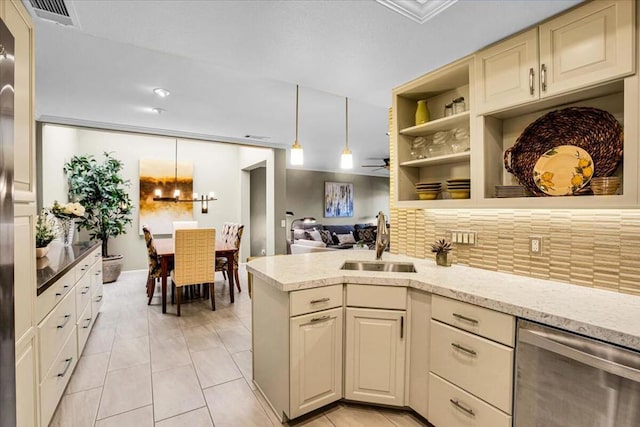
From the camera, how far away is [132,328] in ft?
11.1

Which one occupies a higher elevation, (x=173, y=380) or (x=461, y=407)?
(x=461, y=407)

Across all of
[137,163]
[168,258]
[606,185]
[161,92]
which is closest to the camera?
[606,185]

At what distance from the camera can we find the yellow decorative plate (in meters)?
1.68

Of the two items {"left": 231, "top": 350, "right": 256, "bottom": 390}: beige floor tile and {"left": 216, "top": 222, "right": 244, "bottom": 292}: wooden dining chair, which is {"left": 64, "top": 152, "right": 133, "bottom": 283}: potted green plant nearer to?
{"left": 216, "top": 222, "right": 244, "bottom": 292}: wooden dining chair

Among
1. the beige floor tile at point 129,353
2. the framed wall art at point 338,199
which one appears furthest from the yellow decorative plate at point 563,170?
the framed wall art at point 338,199

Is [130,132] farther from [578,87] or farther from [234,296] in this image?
[578,87]

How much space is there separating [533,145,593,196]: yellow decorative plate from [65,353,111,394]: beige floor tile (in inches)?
129

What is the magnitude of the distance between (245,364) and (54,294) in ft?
4.67

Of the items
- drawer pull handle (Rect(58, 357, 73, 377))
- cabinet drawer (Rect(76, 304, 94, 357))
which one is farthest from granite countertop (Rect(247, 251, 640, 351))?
cabinet drawer (Rect(76, 304, 94, 357))

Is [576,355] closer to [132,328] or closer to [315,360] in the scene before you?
[315,360]

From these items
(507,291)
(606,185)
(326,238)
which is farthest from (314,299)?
(326,238)

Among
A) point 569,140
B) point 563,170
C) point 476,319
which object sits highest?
point 569,140

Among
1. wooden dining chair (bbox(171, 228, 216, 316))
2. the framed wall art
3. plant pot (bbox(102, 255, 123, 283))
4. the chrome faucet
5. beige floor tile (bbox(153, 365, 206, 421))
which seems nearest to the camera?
beige floor tile (bbox(153, 365, 206, 421))

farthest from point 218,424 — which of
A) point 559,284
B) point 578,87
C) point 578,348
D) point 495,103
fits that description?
point 578,87
